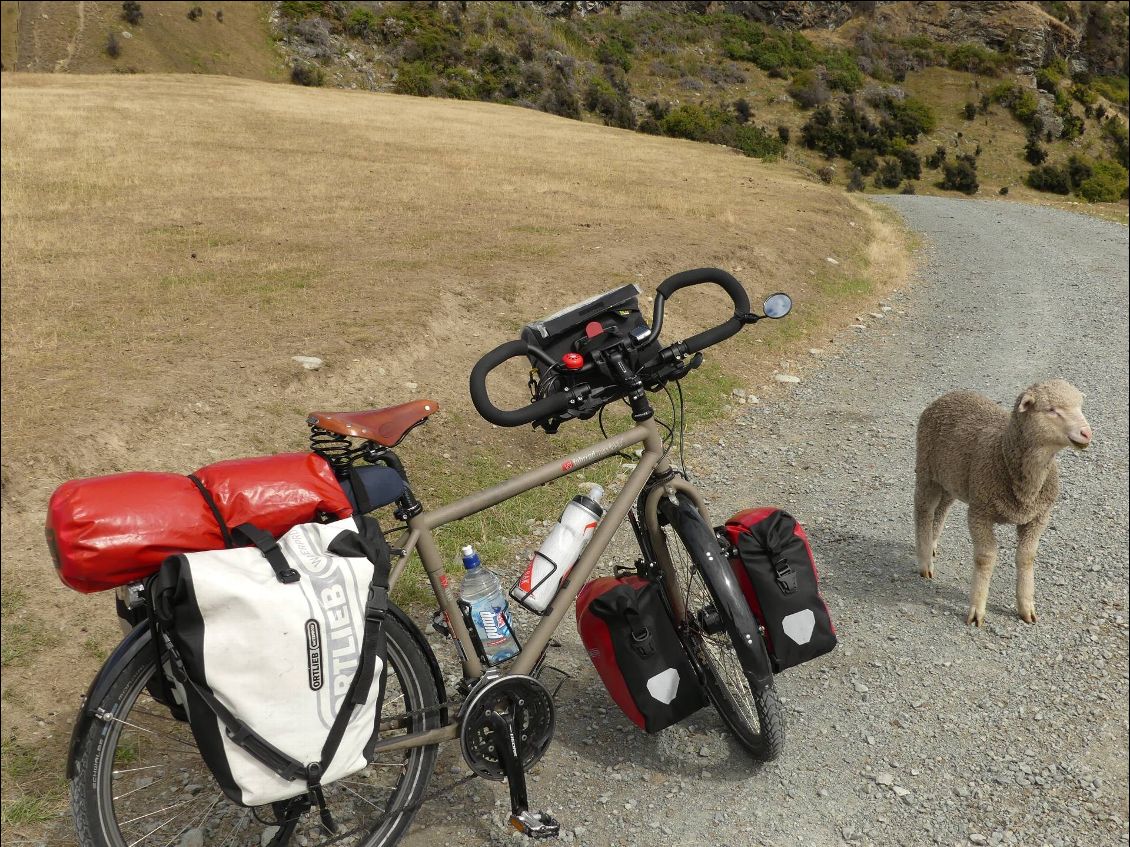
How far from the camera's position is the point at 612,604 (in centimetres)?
397

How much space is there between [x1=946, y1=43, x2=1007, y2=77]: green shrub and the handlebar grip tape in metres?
89.9

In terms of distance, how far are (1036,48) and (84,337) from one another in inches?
3986

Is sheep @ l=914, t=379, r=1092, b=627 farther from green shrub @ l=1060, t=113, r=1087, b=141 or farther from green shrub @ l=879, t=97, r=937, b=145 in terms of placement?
green shrub @ l=1060, t=113, r=1087, b=141

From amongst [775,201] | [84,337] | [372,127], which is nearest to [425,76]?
[372,127]

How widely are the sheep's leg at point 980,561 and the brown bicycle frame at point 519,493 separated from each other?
8.84ft

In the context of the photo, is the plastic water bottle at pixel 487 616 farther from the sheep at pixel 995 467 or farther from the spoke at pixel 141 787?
the sheep at pixel 995 467

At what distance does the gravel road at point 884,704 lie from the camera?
160 inches

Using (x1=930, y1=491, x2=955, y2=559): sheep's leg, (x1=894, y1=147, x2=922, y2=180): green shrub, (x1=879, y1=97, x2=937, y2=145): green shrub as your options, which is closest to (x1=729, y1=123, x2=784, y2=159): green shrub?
(x1=894, y1=147, x2=922, y2=180): green shrub

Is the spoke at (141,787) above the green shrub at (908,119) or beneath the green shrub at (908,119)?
above

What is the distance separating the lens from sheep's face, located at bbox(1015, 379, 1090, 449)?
5.11 m

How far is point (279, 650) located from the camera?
9.48ft

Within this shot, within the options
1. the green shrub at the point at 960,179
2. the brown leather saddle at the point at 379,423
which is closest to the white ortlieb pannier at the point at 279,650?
the brown leather saddle at the point at 379,423

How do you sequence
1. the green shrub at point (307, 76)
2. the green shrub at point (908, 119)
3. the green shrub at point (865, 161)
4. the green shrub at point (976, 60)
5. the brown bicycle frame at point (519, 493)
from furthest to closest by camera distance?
the green shrub at point (976, 60), the green shrub at point (307, 76), the green shrub at point (908, 119), the green shrub at point (865, 161), the brown bicycle frame at point (519, 493)

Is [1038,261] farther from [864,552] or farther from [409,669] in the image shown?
[409,669]
